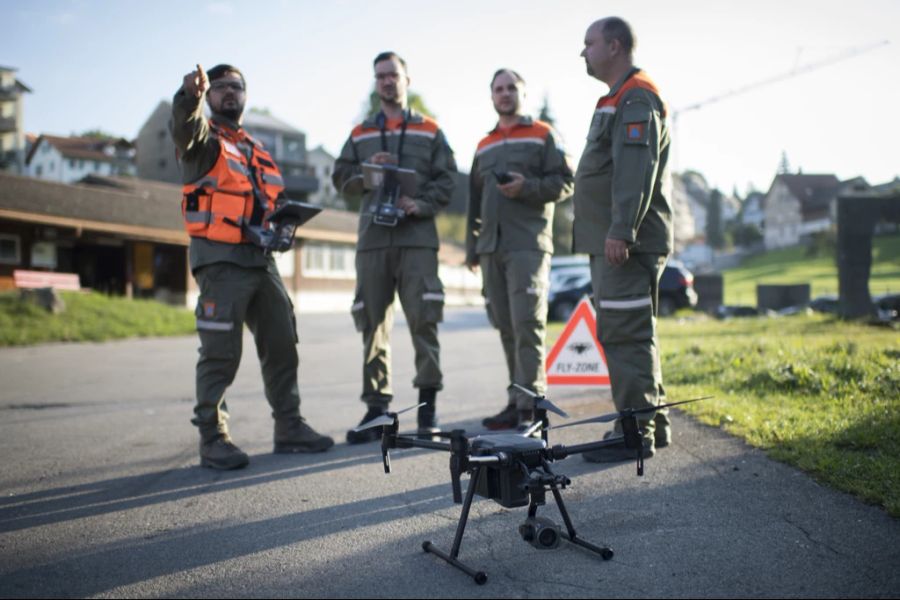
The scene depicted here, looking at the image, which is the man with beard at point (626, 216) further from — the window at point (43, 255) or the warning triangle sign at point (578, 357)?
the window at point (43, 255)

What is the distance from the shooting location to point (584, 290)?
20.1 meters

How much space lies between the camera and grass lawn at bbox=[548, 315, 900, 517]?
3.63 m

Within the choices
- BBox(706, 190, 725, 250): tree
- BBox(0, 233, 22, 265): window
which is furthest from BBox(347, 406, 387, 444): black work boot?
BBox(706, 190, 725, 250): tree

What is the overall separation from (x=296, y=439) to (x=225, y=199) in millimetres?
1604

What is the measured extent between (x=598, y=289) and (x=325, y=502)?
1987 mm

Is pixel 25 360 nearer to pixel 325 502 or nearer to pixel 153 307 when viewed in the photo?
pixel 153 307

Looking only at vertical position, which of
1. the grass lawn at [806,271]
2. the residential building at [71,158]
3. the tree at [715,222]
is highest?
the residential building at [71,158]

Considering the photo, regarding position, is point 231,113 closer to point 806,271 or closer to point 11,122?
point 806,271

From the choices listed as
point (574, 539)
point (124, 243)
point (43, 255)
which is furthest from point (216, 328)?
point (124, 243)

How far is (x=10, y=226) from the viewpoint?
917 inches

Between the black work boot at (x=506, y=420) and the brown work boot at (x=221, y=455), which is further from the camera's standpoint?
the black work boot at (x=506, y=420)

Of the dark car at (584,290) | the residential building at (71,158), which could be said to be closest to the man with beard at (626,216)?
the dark car at (584,290)

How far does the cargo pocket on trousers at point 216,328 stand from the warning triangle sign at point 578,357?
Result: 3011mm

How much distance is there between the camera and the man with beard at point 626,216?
13.4 feet
